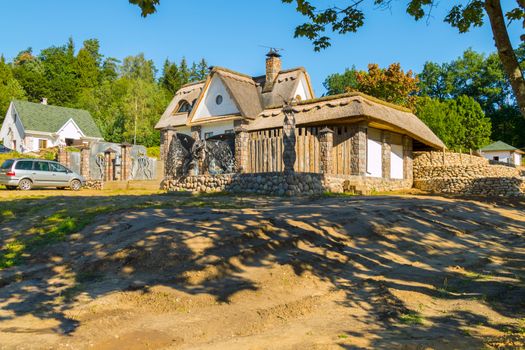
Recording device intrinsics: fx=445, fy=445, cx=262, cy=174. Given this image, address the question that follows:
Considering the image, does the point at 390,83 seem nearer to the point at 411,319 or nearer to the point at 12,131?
the point at 411,319

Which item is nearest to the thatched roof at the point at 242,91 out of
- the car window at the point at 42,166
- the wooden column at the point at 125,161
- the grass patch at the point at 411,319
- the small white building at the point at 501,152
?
the wooden column at the point at 125,161

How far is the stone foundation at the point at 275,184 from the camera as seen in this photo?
15.7 meters

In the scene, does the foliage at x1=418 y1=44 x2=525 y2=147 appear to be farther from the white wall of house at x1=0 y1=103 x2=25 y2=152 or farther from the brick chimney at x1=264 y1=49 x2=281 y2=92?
the white wall of house at x1=0 y1=103 x2=25 y2=152

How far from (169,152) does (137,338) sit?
1586cm

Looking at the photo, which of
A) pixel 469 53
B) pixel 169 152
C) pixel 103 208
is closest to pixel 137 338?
pixel 103 208

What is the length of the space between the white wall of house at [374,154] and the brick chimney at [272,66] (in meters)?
11.5

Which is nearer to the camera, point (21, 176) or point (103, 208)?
point (103, 208)

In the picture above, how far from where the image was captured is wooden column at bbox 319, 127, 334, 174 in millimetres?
17906

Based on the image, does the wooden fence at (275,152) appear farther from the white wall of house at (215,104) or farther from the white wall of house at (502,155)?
the white wall of house at (502,155)

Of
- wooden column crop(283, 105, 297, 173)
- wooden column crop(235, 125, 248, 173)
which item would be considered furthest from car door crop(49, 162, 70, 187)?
wooden column crop(283, 105, 297, 173)

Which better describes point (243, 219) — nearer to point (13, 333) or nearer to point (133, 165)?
point (13, 333)

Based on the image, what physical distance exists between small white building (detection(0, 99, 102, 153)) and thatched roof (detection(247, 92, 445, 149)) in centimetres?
3842

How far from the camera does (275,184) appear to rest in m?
15.9

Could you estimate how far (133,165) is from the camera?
2680cm
